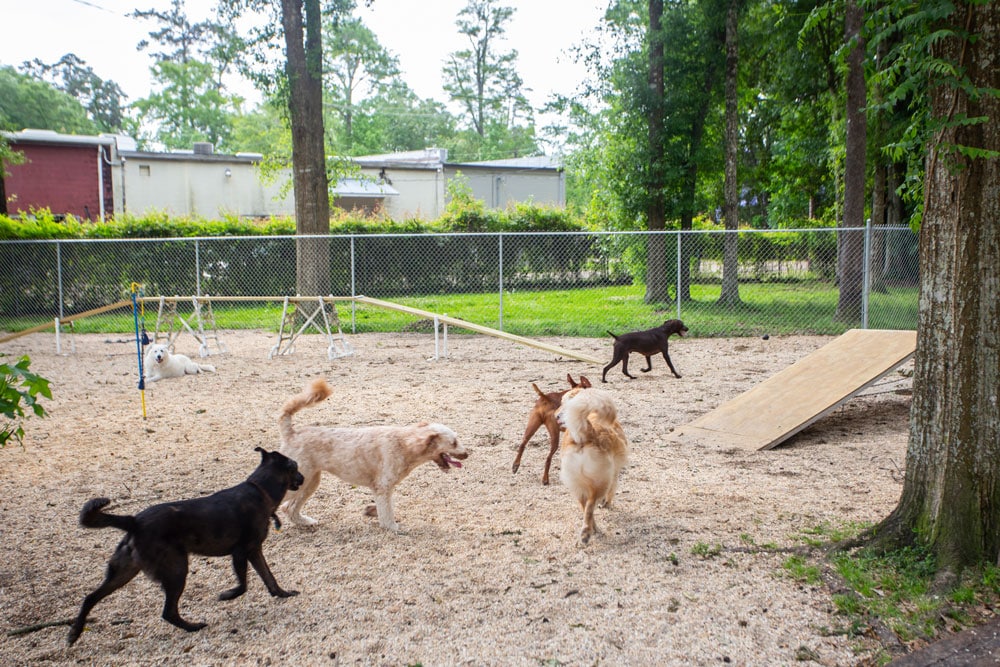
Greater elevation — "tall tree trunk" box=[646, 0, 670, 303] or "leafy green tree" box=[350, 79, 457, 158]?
"leafy green tree" box=[350, 79, 457, 158]

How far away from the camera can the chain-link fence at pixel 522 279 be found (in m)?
14.6

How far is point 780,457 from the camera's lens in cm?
602

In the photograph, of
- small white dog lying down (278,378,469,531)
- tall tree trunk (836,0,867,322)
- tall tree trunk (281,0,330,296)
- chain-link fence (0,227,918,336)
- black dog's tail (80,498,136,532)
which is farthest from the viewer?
tall tree trunk (281,0,330,296)

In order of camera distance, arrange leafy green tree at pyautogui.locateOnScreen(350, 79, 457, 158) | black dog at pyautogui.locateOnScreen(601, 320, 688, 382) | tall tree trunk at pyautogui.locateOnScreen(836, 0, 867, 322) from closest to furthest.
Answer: black dog at pyautogui.locateOnScreen(601, 320, 688, 382) < tall tree trunk at pyautogui.locateOnScreen(836, 0, 867, 322) < leafy green tree at pyautogui.locateOnScreen(350, 79, 457, 158)

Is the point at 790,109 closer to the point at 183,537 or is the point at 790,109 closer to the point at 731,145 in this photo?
the point at 731,145

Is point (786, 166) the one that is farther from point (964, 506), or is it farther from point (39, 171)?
point (39, 171)

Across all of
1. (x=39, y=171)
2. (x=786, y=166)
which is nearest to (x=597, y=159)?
(x=786, y=166)

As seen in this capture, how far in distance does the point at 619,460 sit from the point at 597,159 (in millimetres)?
14852

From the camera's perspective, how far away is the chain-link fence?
1462cm

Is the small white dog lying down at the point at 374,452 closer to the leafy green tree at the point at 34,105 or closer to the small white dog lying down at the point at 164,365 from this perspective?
the small white dog lying down at the point at 164,365

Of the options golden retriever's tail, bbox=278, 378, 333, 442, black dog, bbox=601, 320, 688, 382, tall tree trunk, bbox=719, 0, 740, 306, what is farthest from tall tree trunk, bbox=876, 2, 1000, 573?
tall tree trunk, bbox=719, 0, 740, 306

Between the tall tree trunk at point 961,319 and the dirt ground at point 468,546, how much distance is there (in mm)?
754

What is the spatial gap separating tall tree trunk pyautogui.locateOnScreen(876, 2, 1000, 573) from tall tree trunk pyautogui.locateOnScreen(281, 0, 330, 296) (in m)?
13.0

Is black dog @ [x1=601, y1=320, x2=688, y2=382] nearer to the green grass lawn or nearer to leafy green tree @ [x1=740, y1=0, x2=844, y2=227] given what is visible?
the green grass lawn
